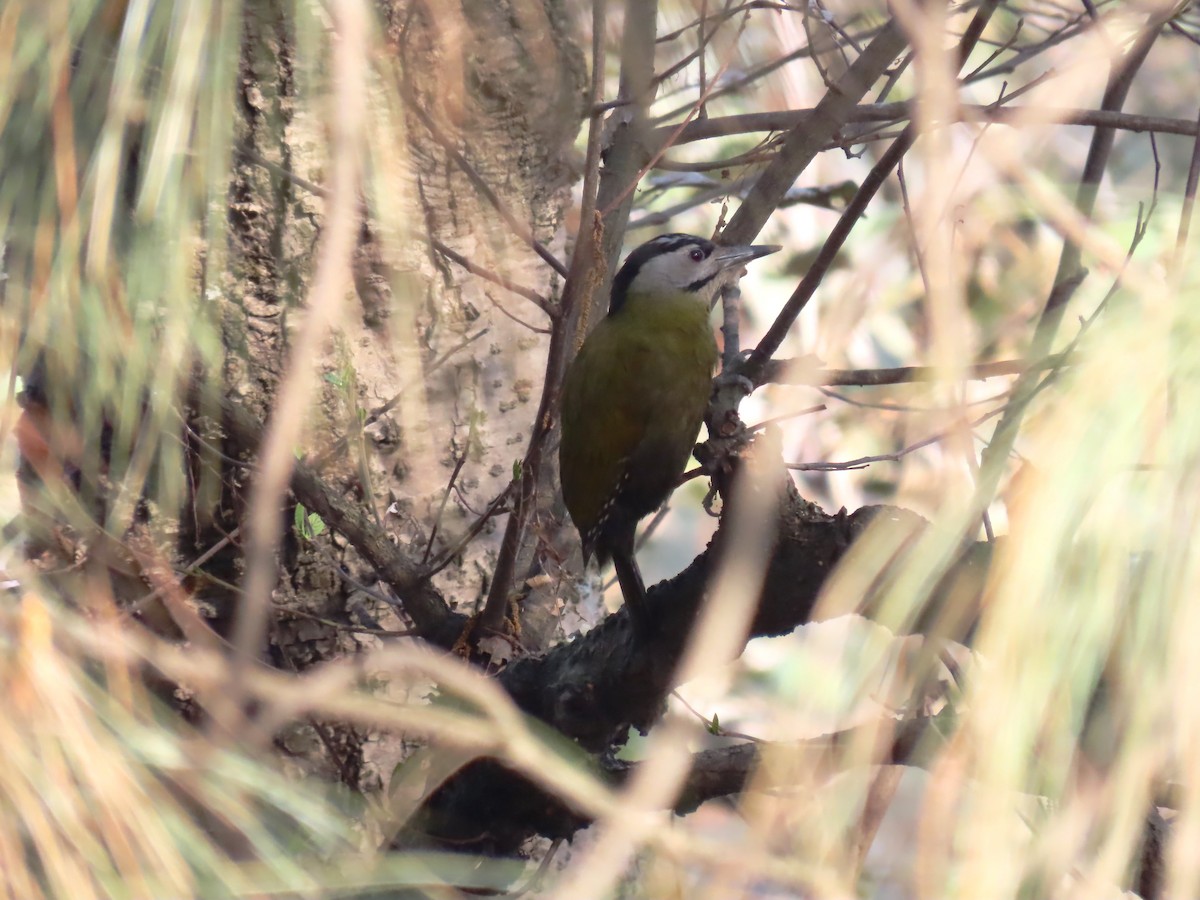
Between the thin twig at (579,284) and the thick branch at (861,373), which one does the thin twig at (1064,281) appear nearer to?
the thick branch at (861,373)

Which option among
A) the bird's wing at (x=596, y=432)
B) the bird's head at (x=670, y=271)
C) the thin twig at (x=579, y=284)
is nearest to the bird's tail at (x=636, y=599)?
the thin twig at (x=579, y=284)

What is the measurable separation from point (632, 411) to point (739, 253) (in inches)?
17.7

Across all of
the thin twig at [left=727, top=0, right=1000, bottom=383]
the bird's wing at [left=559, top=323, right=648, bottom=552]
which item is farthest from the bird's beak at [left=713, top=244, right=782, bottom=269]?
the thin twig at [left=727, top=0, right=1000, bottom=383]

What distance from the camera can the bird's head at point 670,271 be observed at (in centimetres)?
314

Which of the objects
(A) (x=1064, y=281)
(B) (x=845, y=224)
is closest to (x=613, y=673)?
(B) (x=845, y=224)

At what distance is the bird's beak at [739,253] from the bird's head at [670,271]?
21cm

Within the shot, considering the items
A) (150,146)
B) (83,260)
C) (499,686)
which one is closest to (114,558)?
(499,686)

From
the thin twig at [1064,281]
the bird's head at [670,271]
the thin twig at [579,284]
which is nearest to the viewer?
the thin twig at [1064,281]

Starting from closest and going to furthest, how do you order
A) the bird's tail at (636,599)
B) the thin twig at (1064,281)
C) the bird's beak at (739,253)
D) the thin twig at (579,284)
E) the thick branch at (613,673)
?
1. the thin twig at (1064,281)
2. the thin twig at (579,284)
3. the thick branch at (613,673)
4. the bird's tail at (636,599)
5. the bird's beak at (739,253)

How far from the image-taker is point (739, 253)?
2.74m

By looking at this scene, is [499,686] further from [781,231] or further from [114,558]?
[781,231]

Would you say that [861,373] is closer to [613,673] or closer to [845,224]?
[845,224]

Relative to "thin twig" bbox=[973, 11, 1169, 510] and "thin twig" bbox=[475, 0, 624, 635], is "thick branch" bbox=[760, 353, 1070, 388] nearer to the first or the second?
"thin twig" bbox=[973, 11, 1169, 510]

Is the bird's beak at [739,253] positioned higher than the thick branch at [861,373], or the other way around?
the bird's beak at [739,253]
